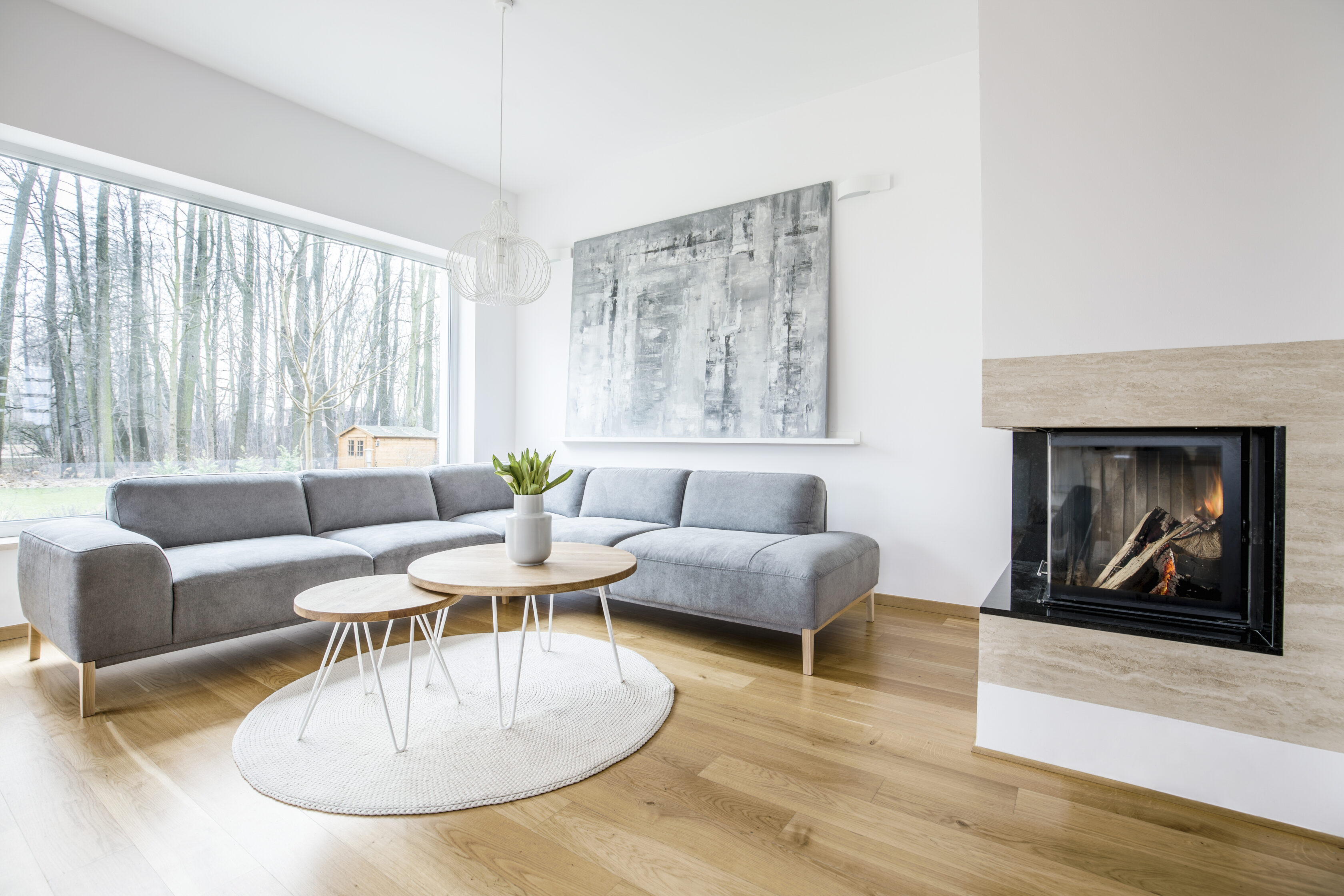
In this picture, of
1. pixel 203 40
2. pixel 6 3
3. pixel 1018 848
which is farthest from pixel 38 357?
pixel 1018 848

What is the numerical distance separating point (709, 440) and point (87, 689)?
2.97m

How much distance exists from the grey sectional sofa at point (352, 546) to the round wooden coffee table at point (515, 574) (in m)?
0.63

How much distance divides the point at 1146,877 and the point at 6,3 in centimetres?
502

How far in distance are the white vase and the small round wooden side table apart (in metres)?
0.29

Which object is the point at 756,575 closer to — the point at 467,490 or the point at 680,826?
the point at 680,826

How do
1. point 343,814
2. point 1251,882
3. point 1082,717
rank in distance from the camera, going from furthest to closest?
point 1082,717, point 343,814, point 1251,882

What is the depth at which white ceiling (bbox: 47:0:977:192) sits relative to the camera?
9.24ft

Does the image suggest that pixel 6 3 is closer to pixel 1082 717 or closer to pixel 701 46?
pixel 701 46

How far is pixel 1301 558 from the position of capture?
1.51 m

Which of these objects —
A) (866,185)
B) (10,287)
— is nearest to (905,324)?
(866,185)

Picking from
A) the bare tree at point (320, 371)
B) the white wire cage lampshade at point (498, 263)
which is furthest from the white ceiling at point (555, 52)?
the bare tree at point (320, 371)

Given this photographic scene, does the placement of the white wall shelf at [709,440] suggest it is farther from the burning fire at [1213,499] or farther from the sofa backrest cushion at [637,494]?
the burning fire at [1213,499]

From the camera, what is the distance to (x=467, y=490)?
4.02 meters

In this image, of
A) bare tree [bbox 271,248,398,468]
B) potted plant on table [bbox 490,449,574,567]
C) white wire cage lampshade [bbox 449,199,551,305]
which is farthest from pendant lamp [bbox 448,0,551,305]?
bare tree [bbox 271,248,398,468]
